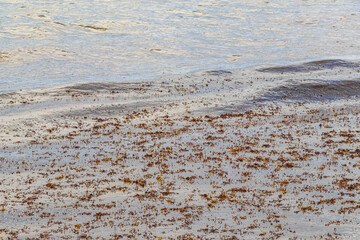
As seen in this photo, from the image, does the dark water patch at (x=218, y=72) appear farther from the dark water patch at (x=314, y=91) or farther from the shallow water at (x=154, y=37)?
the dark water patch at (x=314, y=91)

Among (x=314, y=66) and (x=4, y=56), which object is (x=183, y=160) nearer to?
(x=314, y=66)

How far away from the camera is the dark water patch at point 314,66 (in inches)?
757

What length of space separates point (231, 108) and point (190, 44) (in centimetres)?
1076

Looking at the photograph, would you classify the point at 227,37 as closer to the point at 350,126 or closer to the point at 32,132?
the point at 350,126

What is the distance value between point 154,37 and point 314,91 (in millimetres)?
11874

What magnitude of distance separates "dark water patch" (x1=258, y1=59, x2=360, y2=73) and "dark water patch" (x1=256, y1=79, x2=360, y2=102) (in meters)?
2.47

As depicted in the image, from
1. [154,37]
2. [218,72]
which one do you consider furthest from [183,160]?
[154,37]

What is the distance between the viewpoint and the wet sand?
7.95m

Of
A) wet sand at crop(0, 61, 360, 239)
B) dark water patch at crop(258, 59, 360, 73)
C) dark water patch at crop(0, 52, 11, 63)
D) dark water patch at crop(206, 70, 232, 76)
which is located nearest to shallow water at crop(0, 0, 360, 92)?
dark water patch at crop(0, 52, 11, 63)

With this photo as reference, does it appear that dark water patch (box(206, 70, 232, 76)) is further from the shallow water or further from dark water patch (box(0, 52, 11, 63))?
dark water patch (box(0, 52, 11, 63))

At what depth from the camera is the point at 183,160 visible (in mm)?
10688

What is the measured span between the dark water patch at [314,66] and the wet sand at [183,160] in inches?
74.9

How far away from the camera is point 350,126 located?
1305 centimetres

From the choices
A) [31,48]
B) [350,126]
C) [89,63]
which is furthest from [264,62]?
[31,48]
